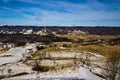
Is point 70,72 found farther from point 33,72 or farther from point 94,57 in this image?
point 94,57

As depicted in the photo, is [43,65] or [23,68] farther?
[43,65]

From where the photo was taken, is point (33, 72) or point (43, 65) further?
point (43, 65)

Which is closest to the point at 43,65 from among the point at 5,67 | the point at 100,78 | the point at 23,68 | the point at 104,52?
the point at 23,68

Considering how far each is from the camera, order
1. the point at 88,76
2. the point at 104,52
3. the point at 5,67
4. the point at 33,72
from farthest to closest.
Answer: the point at 104,52 < the point at 5,67 < the point at 33,72 < the point at 88,76

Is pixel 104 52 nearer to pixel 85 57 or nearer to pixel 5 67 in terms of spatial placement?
pixel 85 57

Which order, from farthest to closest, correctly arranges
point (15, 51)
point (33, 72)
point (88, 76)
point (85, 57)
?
1. point (15, 51)
2. point (85, 57)
3. point (33, 72)
4. point (88, 76)

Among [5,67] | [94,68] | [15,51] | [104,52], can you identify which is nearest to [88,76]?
[94,68]

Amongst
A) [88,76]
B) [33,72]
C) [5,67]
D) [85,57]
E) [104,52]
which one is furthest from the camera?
[104,52]

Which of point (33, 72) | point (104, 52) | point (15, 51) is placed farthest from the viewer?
point (15, 51)
